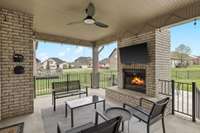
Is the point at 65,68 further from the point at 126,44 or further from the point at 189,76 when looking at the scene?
the point at 189,76

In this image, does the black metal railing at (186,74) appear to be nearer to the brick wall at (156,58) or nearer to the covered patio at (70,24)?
the brick wall at (156,58)

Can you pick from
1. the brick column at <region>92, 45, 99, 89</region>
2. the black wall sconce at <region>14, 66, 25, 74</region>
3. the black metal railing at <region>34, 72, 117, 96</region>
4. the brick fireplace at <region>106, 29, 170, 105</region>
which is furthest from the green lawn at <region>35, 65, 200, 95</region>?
the black wall sconce at <region>14, 66, 25, 74</region>

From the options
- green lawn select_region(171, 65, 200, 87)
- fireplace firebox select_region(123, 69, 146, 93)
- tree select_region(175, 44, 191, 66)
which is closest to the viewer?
fireplace firebox select_region(123, 69, 146, 93)

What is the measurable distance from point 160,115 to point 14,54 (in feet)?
12.4

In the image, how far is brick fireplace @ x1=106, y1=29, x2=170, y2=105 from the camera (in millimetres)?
3936

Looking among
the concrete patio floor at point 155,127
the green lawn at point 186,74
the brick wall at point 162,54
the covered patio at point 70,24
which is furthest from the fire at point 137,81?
the green lawn at point 186,74

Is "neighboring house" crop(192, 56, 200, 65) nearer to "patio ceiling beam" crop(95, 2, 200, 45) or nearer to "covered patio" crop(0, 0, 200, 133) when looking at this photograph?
"covered patio" crop(0, 0, 200, 133)

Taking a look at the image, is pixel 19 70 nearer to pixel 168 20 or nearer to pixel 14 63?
pixel 14 63

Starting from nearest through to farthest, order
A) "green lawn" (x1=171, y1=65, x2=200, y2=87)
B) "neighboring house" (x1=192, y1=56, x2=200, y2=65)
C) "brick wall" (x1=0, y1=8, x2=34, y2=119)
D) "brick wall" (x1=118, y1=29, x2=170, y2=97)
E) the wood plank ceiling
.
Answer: the wood plank ceiling
"brick wall" (x1=0, y1=8, x2=34, y2=119)
"brick wall" (x1=118, y1=29, x2=170, y2=97)
"green lawn" (x1=171, y1=65, x2=200, y2=87)
"neighboring house" (x1=192, y1=56, x2=200, y2=65)

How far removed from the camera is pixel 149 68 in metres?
4.07

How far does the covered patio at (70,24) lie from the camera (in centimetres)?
297

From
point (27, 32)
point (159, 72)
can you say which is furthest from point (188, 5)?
point (27, 32)

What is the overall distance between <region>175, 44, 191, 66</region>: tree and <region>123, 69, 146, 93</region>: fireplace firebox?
38.2 ft

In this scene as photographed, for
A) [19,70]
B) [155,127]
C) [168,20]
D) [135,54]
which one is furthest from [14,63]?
[168,20]
